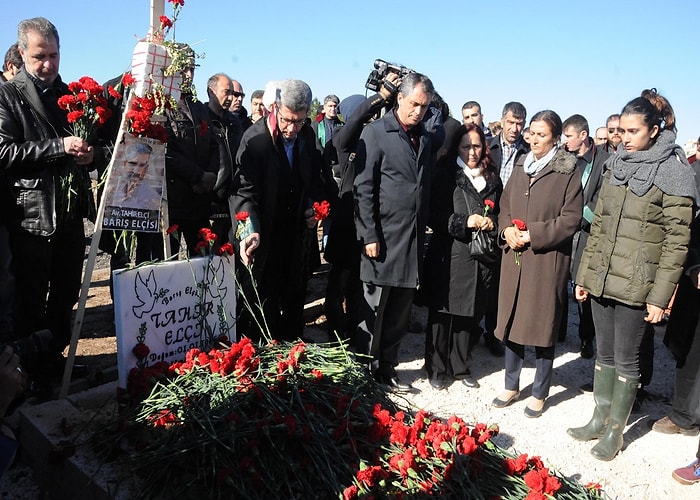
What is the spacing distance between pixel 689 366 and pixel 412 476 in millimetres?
2575

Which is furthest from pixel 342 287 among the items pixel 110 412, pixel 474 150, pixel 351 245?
pixel 110 412

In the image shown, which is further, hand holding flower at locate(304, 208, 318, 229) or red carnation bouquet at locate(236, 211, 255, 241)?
hand holding flower at locate(304, 208, 318, 229)

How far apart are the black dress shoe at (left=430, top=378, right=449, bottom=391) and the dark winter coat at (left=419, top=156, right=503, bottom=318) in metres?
0.57

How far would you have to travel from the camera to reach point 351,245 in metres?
4.57

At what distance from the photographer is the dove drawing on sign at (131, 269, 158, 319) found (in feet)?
9.48

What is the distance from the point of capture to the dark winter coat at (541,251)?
3.82 meters

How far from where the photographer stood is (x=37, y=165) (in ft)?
11.1

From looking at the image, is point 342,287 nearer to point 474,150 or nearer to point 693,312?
point 474,150

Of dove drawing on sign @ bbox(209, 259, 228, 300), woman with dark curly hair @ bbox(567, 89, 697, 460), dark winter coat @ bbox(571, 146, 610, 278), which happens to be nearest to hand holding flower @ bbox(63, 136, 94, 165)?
dove drawing on sign @ bbox(209, 259, 228, 300)

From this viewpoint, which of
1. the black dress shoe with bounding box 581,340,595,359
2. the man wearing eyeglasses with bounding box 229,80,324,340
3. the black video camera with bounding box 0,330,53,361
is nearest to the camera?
the black video camera with bounding box 0,330,53,361

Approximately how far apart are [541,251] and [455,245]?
2.22 feet

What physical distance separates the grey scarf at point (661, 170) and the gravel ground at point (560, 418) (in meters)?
1.62

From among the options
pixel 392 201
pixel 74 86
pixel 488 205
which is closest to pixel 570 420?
pixel 488 205

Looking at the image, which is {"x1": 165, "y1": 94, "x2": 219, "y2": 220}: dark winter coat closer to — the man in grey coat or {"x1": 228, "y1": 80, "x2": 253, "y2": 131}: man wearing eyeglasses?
the man in grey coat
